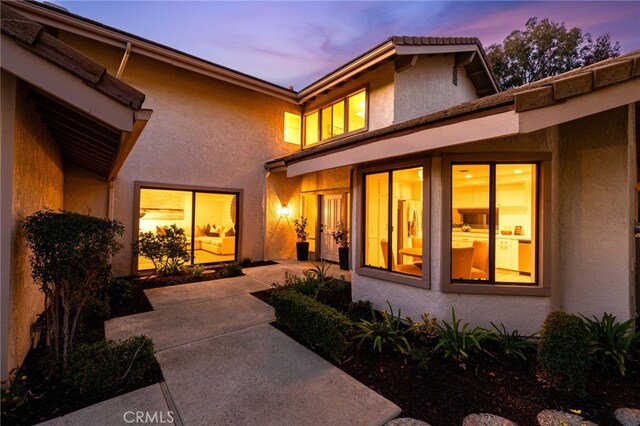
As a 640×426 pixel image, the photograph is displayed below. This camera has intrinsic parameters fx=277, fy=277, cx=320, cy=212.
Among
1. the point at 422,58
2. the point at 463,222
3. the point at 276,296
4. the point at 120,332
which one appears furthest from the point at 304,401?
the point at 422,58

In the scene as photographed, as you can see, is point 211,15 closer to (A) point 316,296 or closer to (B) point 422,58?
(B) point 422,58

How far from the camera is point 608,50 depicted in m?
19.3

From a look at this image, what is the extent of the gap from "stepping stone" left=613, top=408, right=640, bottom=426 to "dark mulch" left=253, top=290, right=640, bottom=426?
0.21 ft

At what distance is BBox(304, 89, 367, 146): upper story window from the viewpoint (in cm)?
981

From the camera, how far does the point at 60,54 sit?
2.38m

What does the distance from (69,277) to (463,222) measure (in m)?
6.98

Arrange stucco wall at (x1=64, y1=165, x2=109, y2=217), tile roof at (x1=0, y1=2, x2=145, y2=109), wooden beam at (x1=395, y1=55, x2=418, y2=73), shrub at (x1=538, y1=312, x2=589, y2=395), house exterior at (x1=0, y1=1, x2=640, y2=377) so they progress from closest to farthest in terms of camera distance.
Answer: tile roof at (x1=0, y1=2, x2=145, y2=109) < shrub at (x1=538, y1=312, x2=589, y2=395) < house exterior at (x1=0, y1=1, x2=640, y2=377) < stucco wall at (x1=64, y1=165, x2=109, y2=217) < wooden beam at (x1=395, y1=55, x2=418, y2=73)

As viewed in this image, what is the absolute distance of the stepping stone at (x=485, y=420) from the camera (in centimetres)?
271

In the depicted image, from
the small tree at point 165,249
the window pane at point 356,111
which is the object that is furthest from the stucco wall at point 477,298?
the small tree at point 165,249

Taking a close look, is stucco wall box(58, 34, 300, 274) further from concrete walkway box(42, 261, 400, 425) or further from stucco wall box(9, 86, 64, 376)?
concrete walkway box(42, 261, 400, 425)

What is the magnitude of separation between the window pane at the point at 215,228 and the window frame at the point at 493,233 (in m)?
8.00

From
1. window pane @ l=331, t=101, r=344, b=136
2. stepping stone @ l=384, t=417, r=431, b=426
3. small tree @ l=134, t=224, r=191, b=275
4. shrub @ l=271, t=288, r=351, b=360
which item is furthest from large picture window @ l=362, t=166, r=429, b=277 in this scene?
small tree @ l=134, t=224, r=191, b=275

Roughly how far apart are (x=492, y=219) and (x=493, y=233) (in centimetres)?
23

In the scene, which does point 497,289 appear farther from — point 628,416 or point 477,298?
point 628,416
